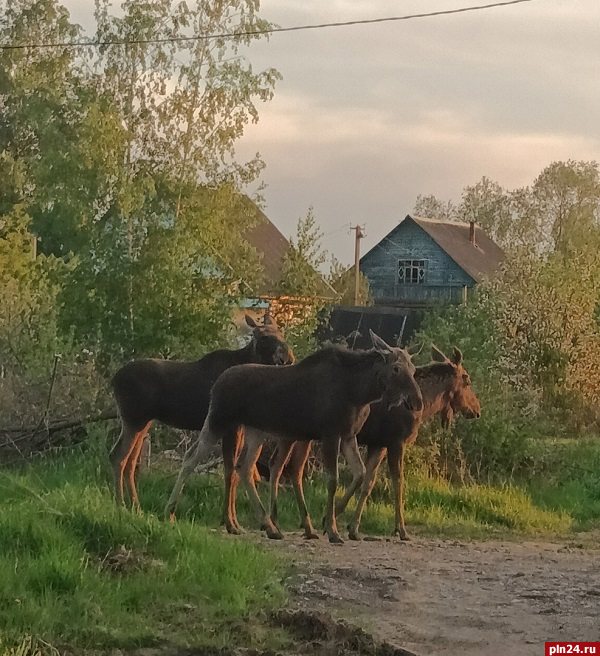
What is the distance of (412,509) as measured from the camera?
15055 millimetres

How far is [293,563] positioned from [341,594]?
1303 mm

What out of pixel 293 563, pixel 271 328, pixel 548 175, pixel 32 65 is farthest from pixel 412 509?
pixel 548 175

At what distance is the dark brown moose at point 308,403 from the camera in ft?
41.3

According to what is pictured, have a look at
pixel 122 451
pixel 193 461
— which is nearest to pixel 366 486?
pixel 193 461

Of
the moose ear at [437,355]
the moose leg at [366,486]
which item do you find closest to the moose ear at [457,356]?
the moose ear at [437,355]

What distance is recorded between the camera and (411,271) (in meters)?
62.0

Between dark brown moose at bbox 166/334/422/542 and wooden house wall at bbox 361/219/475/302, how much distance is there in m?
46.0

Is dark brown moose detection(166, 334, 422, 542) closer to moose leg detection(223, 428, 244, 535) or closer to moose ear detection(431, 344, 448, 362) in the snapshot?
moose leg detection(223, 428, 244, 535)

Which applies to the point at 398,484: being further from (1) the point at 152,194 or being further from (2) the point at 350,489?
(1) the point at 152,194

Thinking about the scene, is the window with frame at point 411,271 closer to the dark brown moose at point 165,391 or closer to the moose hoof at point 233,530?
the dark brown moose at point 165,391

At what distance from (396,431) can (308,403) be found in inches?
66.4

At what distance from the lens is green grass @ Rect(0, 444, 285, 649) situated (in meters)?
7.77

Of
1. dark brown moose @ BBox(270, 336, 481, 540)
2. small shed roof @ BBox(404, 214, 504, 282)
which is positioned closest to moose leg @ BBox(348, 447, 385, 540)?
dark brown moose @ BBox(270, 336, 481, 540)

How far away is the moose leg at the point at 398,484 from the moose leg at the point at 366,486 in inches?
6.3
